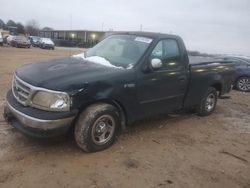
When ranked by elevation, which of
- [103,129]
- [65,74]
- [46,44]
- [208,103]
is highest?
[65,74]

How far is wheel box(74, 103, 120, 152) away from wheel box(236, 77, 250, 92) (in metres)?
10.4

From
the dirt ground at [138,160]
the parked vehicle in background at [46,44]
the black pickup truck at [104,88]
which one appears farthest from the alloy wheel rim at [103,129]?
the parked vehicle in background at [46,44]

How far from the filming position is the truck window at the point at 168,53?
6.06 m

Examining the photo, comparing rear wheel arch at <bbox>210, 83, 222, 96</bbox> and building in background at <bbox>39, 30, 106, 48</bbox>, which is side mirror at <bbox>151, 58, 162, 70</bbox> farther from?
building in background at <bbox>39, 30, 106, 48</bbox>

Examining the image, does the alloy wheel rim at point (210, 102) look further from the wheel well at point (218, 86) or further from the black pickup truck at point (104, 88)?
the black pickup truck at point (104, 88)

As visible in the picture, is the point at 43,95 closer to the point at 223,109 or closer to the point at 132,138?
the point at 132,138

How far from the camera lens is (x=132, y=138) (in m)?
5.88

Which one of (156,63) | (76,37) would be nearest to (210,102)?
(156,63)

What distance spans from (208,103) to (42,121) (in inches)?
188

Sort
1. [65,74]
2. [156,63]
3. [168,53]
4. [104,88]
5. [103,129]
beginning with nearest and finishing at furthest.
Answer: [65,74] → [104,88] → [103,129] → [156,63] → [168,53]

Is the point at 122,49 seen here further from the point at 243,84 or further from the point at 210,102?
the point at 243,84

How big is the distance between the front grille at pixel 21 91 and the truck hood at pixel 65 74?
0.25 ft

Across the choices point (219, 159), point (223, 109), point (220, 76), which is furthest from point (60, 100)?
point (223, 109)

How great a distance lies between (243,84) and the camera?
14250mm
